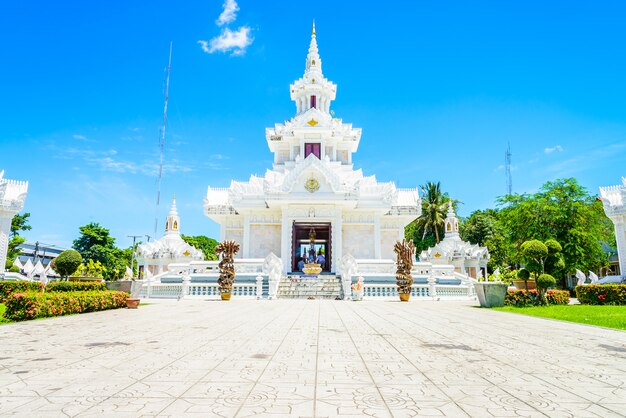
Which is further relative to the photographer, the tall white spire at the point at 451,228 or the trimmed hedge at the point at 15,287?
the tall white spire at the point at 451,228

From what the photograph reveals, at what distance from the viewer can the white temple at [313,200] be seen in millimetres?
28781

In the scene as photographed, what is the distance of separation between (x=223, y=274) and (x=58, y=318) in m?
10.8

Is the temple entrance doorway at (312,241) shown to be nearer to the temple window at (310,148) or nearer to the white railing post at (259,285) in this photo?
the white railing post at (259,285)

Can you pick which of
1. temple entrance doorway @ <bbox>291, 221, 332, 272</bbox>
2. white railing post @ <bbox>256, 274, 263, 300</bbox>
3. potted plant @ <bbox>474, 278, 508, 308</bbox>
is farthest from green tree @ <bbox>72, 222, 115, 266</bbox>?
potted plant @ <bbox>474, 278, 508, 308</bbox>

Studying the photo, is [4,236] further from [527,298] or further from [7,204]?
[527,298]

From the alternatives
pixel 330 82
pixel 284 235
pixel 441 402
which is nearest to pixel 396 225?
pixel 284 235

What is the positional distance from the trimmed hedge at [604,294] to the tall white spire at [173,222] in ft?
105

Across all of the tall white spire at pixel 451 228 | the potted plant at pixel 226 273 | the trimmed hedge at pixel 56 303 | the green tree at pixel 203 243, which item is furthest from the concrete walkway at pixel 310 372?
the green tree at pixel 203 243

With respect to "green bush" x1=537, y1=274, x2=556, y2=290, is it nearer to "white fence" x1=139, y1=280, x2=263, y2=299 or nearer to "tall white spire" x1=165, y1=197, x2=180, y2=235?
"white fence" x1=139, y1=280, x2=263, y2=299

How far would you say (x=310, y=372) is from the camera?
5039 mm

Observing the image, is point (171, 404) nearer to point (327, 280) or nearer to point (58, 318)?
point (58, 318)

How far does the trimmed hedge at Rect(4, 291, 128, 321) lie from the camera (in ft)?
36.6

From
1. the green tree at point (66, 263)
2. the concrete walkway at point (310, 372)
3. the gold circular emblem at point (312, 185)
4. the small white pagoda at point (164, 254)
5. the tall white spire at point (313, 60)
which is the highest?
the tall white spire at point (313, 60)

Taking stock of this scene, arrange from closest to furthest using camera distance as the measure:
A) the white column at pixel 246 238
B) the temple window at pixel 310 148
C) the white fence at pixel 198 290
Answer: the white fence at pixel 198 290 < the white column at pixel 246 238 < the temple window at pixel 310 148
